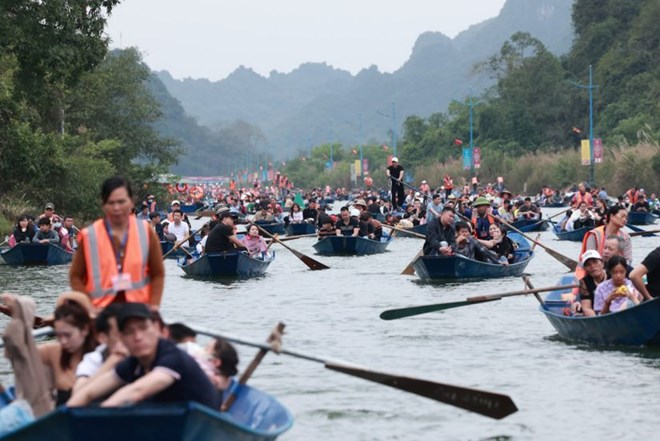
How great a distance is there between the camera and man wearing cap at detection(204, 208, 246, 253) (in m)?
28.2

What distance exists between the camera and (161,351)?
28.4ft

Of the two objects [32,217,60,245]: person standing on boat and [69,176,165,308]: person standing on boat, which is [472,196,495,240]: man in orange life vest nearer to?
[32,217,60,245]: person standing on boat

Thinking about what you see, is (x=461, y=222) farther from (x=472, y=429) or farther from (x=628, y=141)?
(x=628, y=141)

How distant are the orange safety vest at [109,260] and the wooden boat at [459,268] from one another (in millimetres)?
15883

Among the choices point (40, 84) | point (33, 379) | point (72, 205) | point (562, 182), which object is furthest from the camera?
point (562, 182)

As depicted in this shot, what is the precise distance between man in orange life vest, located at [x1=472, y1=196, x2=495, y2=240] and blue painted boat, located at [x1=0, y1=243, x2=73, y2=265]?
35.2 feet

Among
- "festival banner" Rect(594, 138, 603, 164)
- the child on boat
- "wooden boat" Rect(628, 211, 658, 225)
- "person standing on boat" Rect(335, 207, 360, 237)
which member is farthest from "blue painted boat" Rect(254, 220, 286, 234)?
"festival banner" Rect(594, 138, 603, 164)

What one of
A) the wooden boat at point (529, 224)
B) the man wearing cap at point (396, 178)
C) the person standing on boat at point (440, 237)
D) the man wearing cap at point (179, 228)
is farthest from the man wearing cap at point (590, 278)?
the wooden boat at point (529, 224)

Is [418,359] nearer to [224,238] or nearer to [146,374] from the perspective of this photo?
[146,374]

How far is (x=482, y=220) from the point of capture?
87.9ft

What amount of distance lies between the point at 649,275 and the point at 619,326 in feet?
2.09

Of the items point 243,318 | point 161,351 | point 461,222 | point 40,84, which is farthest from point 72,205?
point 161,351

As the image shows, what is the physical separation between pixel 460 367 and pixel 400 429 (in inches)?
137

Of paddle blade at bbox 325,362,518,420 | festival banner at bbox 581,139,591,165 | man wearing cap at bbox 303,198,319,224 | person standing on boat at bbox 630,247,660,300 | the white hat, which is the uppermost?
festival banner at bbox 581,139,591,165
